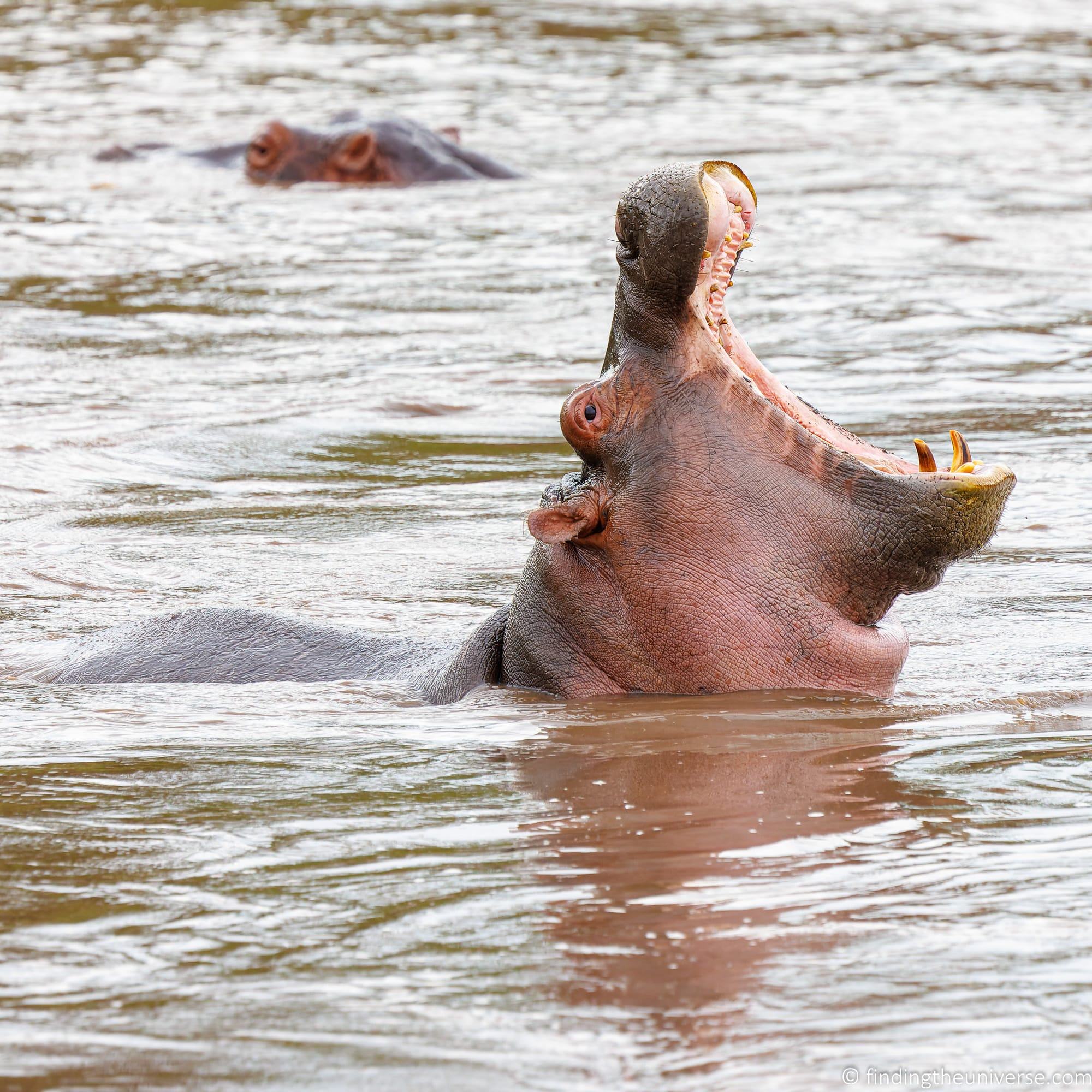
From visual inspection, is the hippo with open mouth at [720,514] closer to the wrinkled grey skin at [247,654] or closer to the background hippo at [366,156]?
the wrinkled grey skin at [247,654]

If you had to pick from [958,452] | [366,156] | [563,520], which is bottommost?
[366,156]

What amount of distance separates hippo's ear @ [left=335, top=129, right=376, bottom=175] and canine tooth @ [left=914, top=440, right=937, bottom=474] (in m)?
10.3

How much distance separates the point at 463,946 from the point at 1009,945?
2.43 feet

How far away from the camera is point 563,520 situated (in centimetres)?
425

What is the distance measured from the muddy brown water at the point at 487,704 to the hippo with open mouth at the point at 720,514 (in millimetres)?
126

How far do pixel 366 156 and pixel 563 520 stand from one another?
10.4 metres

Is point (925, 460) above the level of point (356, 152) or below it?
above

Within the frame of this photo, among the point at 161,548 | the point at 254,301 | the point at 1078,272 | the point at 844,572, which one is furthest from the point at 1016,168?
the point at 844,572

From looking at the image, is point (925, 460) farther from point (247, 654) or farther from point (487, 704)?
point (247, 654)

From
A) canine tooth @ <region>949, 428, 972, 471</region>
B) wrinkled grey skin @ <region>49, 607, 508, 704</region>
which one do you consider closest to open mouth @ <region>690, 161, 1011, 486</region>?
canine tooth @ <region>949, 428, 972, 471</region>

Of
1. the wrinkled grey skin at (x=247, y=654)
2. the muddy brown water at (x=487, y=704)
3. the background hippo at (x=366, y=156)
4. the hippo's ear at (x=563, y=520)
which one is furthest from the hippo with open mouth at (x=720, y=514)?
the background hippo at (x=366, y=156)

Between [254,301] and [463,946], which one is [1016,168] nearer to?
[254,301]

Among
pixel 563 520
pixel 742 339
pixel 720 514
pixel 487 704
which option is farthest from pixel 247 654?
pixel 742 339

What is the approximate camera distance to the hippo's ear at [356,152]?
14.2 meters
